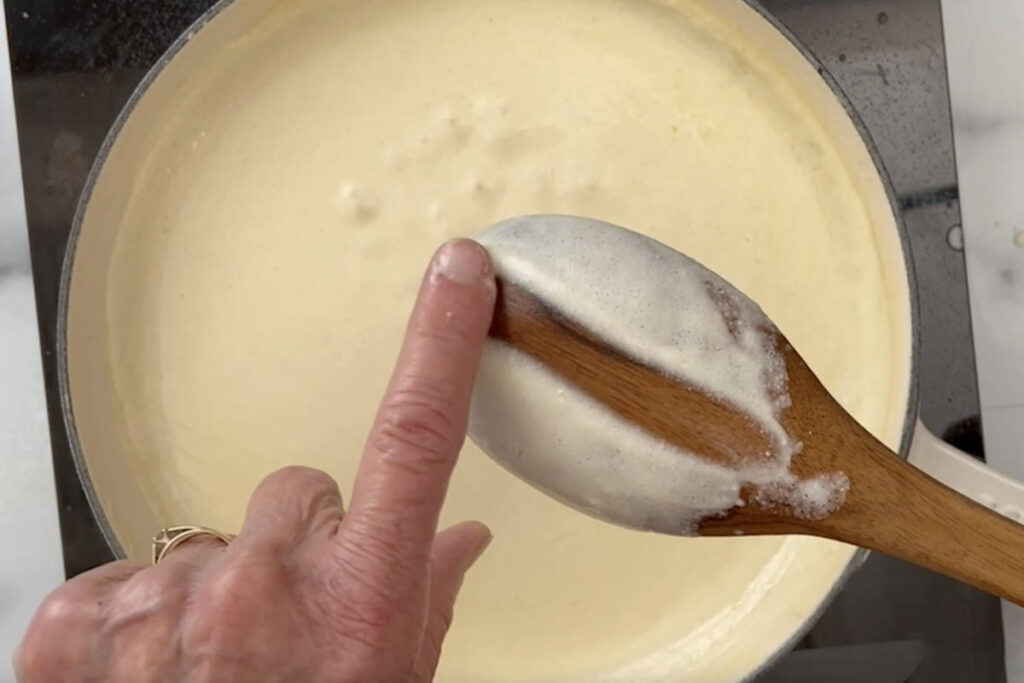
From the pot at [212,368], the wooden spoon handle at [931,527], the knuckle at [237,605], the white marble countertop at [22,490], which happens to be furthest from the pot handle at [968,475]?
the white marble countertop at [22,490]

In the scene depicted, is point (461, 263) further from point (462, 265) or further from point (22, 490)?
point (22, 490)

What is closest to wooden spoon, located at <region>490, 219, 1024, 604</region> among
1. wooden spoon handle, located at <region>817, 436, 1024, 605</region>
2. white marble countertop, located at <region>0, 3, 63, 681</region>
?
wooden spoon handle, located at <region>817, 436, 1024, 605</region>

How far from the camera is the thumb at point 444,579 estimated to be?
413mm

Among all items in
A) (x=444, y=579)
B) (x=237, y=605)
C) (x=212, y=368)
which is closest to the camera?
(x=237, y=605)

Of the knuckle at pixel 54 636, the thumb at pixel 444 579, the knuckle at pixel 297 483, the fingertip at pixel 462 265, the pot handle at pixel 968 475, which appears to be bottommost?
the knuckle at pixel 54 636

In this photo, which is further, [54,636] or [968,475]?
[968,475]

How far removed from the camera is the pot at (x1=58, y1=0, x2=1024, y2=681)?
1.77ft

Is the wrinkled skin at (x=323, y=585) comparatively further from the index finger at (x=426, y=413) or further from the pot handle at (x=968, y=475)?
the pot handle at (x=968, y=475)

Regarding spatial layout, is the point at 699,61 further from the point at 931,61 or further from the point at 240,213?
the point at 240,213

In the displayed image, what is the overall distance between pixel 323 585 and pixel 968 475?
347mm

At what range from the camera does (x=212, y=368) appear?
59cm

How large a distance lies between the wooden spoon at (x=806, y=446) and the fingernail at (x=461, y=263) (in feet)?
0.07

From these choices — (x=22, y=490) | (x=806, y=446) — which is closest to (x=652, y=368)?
(x=806, y=446)

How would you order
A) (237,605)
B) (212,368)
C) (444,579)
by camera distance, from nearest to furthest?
1. (237,605)
2. (444,579)
3. (212,368)
